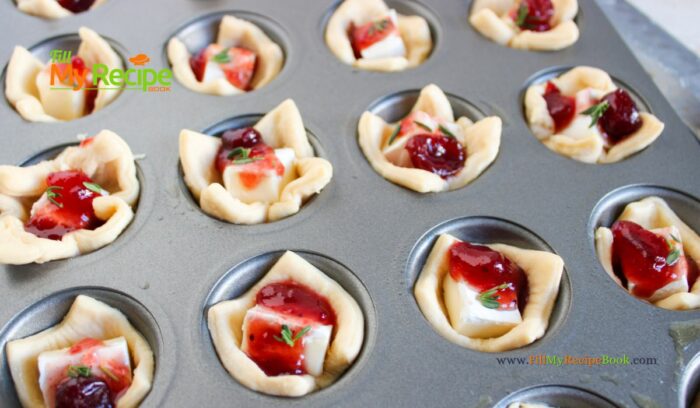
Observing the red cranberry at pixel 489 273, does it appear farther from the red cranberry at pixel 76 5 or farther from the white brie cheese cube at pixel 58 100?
the red cranberry at pixel 76 5

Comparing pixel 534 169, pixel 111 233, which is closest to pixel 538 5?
pixel 534 169

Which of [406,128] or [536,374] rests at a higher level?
[406,128]

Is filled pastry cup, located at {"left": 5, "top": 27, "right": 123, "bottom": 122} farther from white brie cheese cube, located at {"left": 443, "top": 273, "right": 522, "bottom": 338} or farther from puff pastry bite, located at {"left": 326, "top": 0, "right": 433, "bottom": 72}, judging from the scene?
white brie cheese cube, located at {"left": 443, "top": 273, "right": 522, "bottom": 338}

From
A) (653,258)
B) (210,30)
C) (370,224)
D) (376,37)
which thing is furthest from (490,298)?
(210,30)

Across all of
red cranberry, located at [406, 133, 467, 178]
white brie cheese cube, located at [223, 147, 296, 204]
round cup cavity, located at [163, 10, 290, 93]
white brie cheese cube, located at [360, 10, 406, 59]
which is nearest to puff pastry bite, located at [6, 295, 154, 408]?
white brie cheese cube, located at [223, 147, 296, 204]

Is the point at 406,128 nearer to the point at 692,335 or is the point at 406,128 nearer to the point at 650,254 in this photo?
the point at 650,254

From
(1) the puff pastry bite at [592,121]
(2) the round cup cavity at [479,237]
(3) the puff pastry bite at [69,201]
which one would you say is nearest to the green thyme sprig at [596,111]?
(1) the puff pastry bite at [592,121]
